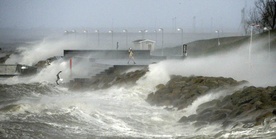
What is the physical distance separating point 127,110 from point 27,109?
426 cm

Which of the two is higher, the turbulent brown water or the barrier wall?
the barrier wall

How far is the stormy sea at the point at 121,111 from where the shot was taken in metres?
15.3

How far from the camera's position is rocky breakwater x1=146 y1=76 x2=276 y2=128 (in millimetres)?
15578

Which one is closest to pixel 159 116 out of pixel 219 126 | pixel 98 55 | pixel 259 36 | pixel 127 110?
pixel 127 110

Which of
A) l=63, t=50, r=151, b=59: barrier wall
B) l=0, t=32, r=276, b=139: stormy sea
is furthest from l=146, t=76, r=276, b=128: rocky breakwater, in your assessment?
l=63, t=50, r=151, b=59: barrier wall

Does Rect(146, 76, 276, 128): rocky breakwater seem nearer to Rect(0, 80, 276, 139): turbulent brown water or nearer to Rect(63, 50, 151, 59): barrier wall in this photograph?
Rect(0, 80, 276, 139): turbulent brown water

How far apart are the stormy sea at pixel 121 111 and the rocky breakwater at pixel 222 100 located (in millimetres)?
192

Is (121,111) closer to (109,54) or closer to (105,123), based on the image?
(105,123)

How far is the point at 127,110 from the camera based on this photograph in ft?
68.9

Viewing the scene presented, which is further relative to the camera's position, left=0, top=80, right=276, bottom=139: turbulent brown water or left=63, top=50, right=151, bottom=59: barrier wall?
left=63, top=50, right=151, bottom=59: barrier wall

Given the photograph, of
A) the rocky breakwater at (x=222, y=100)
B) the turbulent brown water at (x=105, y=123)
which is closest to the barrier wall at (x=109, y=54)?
the rocky breakwater at (x=222, y=100)

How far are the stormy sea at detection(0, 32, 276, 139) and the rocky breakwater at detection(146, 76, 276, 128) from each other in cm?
19

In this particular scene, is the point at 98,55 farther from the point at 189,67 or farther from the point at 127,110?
the point at 127,110

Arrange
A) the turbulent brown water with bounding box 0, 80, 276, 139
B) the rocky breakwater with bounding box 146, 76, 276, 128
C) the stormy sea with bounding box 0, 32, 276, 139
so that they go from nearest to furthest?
1. the turbulent brown water with bounding box 0, 80, 276, 139
2. the stormy sea with bounding box 0, 32, 276, 139
3. the rocky breakwater with bounding box 146, 76, 276, 128
